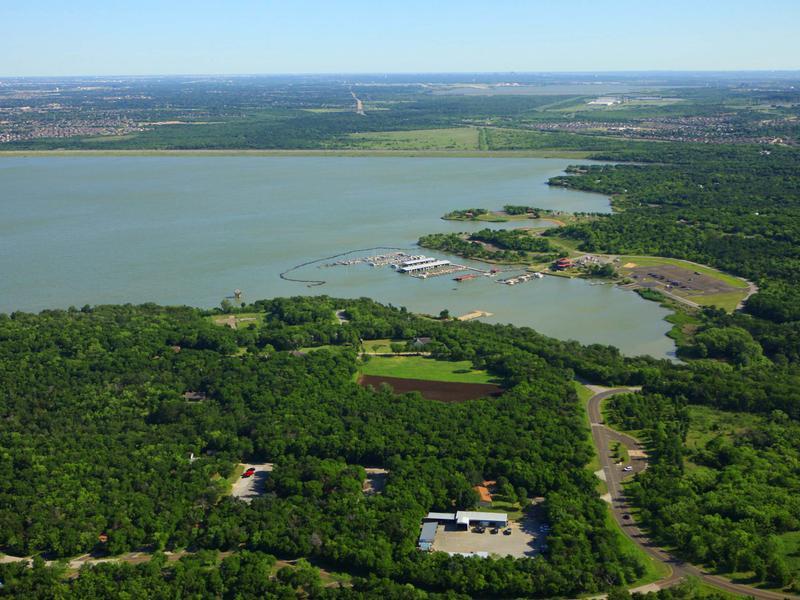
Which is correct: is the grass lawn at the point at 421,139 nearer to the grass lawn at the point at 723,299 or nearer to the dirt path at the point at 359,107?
the dirt path at the point at 359,107

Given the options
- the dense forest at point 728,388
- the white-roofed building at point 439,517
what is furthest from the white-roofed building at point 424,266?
the white-roofed building at point 439,517

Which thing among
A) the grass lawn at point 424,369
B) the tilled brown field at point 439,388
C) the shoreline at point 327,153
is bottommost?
the tilled brown field at point 439,388

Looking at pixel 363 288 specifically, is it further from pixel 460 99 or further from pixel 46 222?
pixel 460 99

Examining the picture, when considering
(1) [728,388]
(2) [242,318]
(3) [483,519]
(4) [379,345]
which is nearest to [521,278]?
(4) [379,345]

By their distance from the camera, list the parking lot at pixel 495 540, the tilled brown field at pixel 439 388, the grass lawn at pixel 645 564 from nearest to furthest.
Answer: the grass lawn at pixel 645 564 < the parking lot at pixel 495 540 < the tilled brown field at pixel 439 388

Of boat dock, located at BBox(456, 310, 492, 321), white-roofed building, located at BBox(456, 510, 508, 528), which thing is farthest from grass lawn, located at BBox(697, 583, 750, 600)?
boat dock, located at BBox(456, 310, 492, 321)
